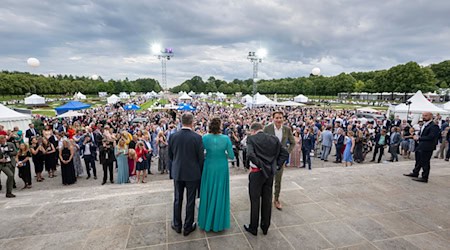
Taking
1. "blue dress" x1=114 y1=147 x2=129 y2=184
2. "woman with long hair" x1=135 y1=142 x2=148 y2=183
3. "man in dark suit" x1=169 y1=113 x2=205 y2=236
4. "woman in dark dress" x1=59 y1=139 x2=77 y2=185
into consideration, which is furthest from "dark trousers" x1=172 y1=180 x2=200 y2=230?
"woman in dark dress" x1=59 y1=139 x2=77 y2=185

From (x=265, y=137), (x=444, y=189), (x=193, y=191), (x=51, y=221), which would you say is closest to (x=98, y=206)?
(x=51, y=221)

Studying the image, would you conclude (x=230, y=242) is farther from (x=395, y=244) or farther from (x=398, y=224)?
(x=398, y=224)

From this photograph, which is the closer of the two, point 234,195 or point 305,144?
point 234,195

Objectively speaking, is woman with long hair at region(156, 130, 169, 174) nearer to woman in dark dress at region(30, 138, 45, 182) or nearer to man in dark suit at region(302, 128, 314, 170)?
woman in dark dress at region(30, 138, 45, 182)

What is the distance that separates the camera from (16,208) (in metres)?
4.25

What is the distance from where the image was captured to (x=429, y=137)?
5328mm

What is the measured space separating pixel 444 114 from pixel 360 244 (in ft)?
80.6

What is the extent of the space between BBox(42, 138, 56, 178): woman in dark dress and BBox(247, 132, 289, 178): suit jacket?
8549mm

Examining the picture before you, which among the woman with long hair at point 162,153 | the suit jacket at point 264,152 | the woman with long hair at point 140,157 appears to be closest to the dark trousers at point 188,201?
the suit jacket at point 264,152

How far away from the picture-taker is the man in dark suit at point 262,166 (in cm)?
301

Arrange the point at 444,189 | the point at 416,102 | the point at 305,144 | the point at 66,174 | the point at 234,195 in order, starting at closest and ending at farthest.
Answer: the point at 234,195 < the point at 444,189 < the point at 66,174 < the point at 305,144 < the point at 416,102

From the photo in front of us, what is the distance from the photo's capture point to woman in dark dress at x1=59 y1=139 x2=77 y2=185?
746 cm

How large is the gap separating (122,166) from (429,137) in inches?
349

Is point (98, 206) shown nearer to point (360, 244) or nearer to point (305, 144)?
point (360, 244)
